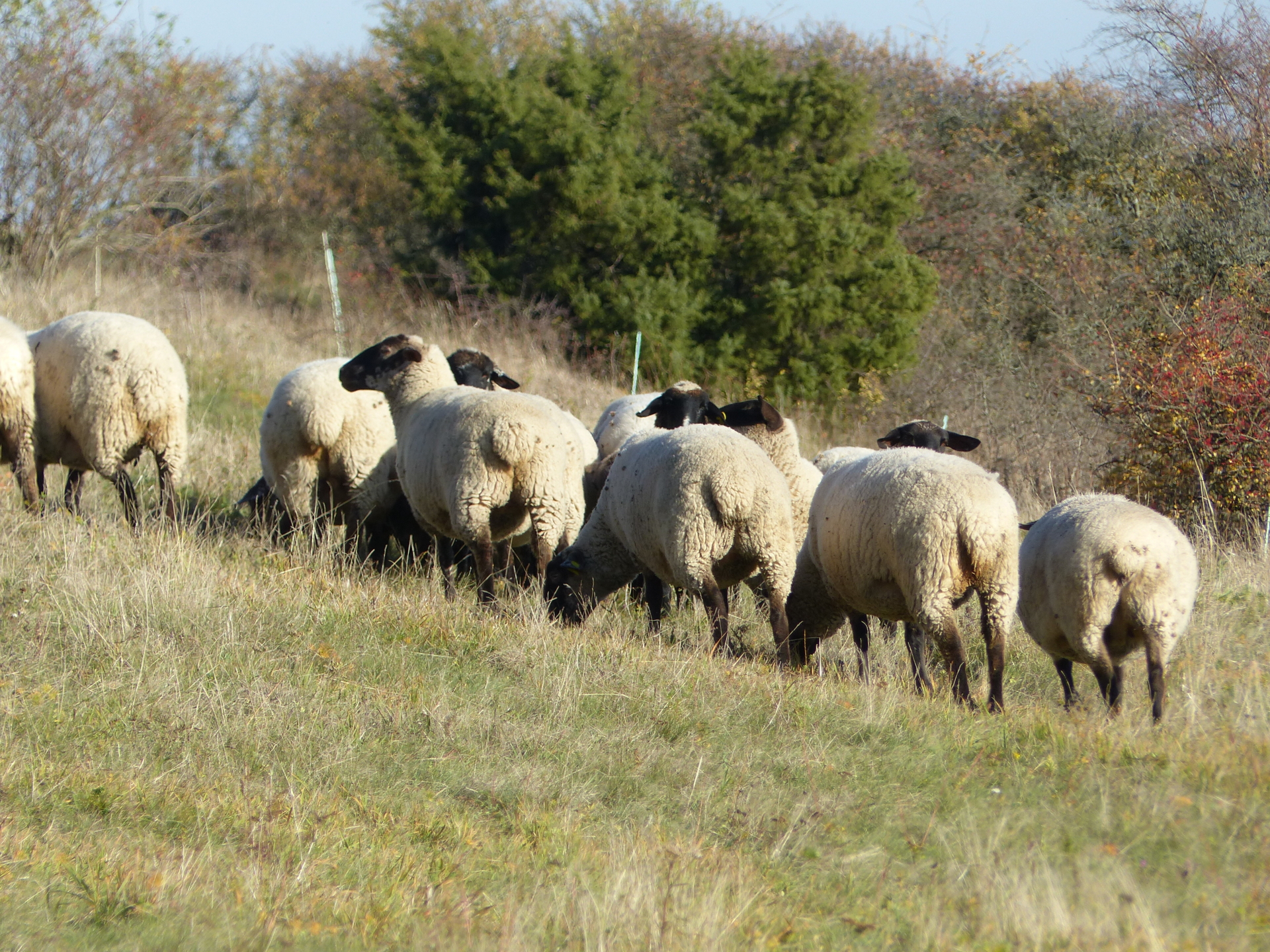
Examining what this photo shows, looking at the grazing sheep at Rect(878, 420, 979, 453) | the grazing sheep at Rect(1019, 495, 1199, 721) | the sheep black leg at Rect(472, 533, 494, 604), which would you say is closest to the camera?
the grazing sheep at Rect(1019, 495, 1199, 721)

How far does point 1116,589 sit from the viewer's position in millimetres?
6895

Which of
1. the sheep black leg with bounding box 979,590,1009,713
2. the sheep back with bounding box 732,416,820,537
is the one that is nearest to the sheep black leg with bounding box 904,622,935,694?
the sheep black leg with bounding box 979,590,1009,713

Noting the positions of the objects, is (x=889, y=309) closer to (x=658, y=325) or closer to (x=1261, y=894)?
(x=658, y=325)

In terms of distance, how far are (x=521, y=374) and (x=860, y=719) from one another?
555 inches

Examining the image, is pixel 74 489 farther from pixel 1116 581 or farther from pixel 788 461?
pixel 1116 581

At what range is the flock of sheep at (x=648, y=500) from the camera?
6926 mm

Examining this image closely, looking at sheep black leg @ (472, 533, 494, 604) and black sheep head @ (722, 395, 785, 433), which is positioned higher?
black sheep head @ (722, 395, 785, 433)

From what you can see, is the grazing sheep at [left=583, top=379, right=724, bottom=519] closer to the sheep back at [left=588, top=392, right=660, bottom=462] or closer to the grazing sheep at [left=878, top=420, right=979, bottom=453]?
the sheep back at [left=588, top=392, right=660, bottom=462]

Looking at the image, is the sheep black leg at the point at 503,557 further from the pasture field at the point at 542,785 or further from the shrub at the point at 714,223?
the shrub at the point at 714,223

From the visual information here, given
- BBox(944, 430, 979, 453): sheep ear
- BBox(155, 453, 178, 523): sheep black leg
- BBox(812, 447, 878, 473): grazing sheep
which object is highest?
BBox(944, 430, 979, 453): sheep ear

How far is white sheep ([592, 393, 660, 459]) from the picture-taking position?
448 inches

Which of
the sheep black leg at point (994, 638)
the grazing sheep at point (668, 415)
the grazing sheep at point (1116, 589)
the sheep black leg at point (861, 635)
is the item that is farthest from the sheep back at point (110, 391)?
the grazing sheep at point (1116, 589)

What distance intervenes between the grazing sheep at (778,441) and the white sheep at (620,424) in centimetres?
178

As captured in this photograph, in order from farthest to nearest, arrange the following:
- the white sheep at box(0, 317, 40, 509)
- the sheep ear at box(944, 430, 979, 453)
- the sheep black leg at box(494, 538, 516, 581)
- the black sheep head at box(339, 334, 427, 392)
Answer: the white sheep at box(0, 317, 40, 509) → the black sheep head at box(339, 334, 427, 392) → the sheep ear at box(944, 430, 979, 453) → the sheep black leg at box(494, 538, 516, 581)
